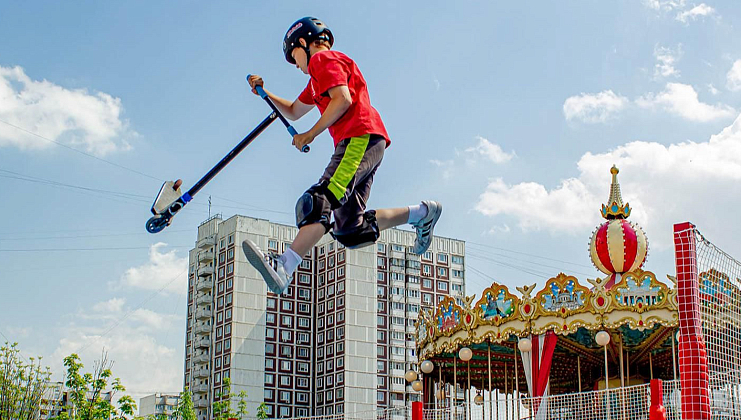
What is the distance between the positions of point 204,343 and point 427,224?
71041 millimetres

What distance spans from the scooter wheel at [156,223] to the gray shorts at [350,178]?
3.60 feet

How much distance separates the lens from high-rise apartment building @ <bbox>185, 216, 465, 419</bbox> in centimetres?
7350

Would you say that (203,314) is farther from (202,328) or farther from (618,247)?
(618,247)

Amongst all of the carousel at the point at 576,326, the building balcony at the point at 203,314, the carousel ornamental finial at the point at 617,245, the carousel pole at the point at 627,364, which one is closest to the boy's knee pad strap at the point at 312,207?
the carousel at the point at 576,326

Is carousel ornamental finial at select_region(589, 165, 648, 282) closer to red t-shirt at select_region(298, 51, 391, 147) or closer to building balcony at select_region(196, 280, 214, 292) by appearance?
red t-shirt at select_region(298, 51, 391, 147)

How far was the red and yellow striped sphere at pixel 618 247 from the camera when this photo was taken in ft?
76.8

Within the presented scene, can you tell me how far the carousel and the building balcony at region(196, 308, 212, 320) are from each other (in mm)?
51817

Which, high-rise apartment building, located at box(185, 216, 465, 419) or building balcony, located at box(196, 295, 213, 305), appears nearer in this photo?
high-rise apartment building, located at box(185, 216, 465, 419)

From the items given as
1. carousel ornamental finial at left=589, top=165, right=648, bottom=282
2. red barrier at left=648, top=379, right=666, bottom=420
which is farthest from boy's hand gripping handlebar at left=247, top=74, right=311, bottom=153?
carousel ornamental finial at left=589, top=165, right=648, bottom=282

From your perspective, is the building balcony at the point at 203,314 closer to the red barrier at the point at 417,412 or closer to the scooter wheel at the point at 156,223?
the red barrier at the point at 417,412

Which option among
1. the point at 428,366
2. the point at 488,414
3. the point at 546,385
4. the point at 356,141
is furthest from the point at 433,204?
the point at 428,366

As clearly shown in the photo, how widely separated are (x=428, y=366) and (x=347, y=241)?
1896 centimetres

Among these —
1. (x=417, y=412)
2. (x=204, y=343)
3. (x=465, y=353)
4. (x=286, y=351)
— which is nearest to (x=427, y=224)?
(x=417, y=412)

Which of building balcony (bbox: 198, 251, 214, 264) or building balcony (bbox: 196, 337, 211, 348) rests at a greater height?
building balcony (bbox: 198, 251, 214, 264)
